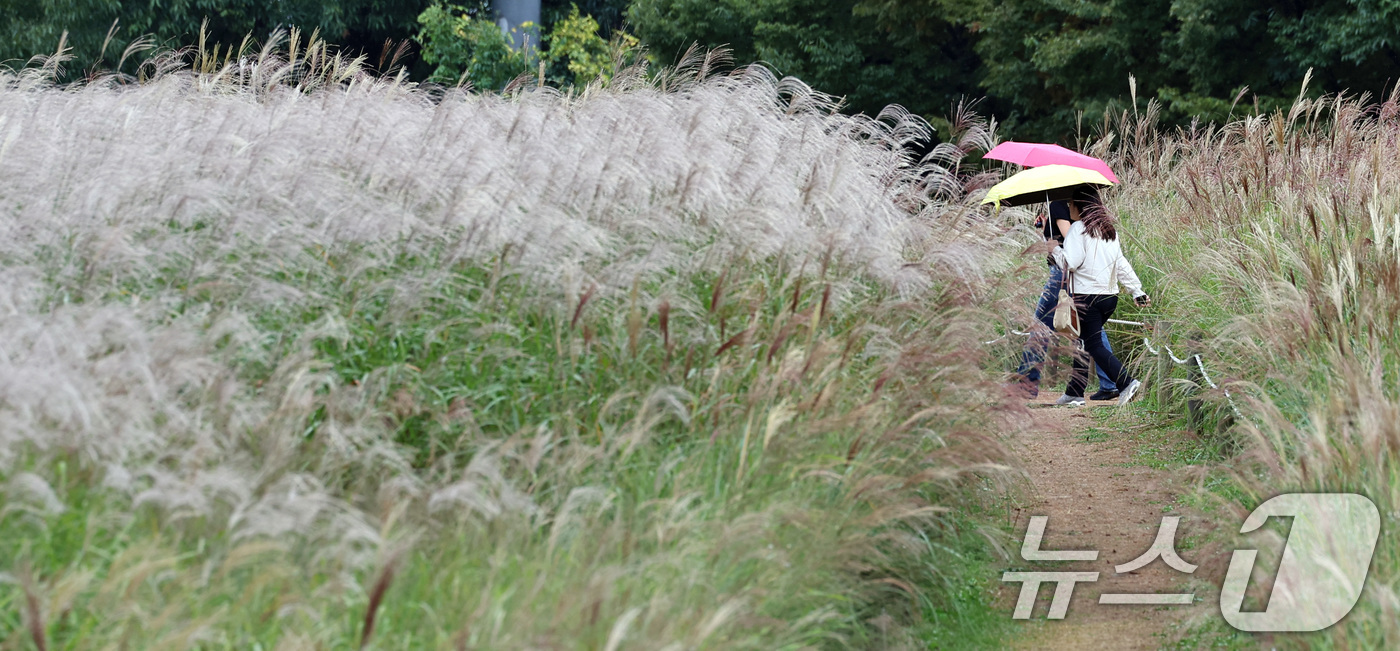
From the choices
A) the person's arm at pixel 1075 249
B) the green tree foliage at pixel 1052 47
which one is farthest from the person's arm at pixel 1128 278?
the green tree foliage at pixel 1052 47

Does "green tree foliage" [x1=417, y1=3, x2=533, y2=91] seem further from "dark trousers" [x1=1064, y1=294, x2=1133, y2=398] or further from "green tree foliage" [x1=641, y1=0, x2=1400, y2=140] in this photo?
"dark trousers" [x1=1064, y1=294, x2=1133, y2=398]

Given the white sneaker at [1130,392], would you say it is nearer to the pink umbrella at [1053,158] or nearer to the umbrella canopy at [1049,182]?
the umbrella canopy at [1049,182]

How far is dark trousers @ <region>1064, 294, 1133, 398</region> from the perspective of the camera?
28.7 feet

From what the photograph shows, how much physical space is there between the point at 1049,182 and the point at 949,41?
14935mm

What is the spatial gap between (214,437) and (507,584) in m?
0.99

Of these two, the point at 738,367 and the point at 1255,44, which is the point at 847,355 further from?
the point at 1255,44

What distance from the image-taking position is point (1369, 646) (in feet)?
11.5

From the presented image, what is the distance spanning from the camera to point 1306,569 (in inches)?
157

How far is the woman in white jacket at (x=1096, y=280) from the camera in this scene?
8.69m

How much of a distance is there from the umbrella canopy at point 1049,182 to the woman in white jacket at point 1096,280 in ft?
0.94

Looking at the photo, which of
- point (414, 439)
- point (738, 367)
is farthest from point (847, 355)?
point (414, 439)

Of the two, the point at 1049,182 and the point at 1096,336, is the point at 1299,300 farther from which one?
the point at 1049,182

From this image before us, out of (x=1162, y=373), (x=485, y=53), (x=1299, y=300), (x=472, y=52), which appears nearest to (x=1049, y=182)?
(x=1162, y=373)

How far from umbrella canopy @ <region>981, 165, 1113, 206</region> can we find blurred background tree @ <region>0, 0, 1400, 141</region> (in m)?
7.21
